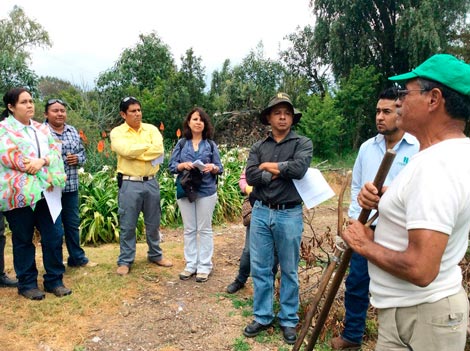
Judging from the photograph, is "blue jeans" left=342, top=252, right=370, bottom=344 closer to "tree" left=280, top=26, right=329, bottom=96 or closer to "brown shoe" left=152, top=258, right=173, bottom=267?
"brown shoe" left=152, top=258, right=173, bottom=267

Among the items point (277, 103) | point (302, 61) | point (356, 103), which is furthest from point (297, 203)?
point (302, 61)

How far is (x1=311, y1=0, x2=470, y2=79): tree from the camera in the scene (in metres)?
15.2

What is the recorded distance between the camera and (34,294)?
377cm

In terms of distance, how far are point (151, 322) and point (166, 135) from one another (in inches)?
352

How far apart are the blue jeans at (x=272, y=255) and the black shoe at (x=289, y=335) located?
1.4 inches

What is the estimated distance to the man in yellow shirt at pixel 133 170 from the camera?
4.28 metres

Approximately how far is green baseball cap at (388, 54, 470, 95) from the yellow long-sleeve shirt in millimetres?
3227

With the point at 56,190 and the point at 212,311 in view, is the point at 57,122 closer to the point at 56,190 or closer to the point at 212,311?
the point at 56,190

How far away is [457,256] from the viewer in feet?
5.12

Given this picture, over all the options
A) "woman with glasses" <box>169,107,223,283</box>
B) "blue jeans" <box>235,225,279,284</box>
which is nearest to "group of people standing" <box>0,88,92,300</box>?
"woman with glasses" <box>169,107,223,283</box>

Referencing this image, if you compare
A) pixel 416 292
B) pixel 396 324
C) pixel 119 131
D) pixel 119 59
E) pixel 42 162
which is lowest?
pixel 396 324

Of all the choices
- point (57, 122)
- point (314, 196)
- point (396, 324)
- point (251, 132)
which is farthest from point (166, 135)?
point (396, 324)

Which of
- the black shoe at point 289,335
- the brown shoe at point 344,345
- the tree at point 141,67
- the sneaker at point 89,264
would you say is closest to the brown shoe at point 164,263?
the sneaker at point 89,264

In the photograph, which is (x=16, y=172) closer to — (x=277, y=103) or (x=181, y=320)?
(x=181, y=320)
